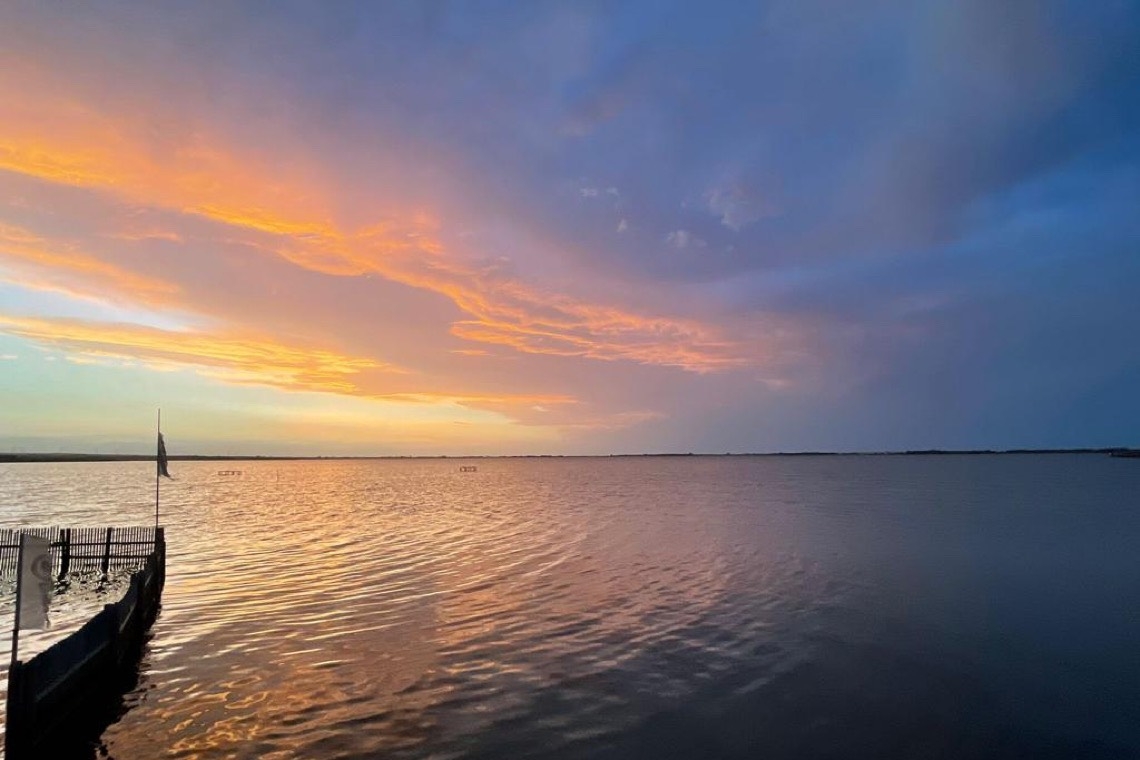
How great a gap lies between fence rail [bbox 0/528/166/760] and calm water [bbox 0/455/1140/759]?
34.7 inches

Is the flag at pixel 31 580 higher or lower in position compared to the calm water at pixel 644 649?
higher

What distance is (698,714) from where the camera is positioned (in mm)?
14461

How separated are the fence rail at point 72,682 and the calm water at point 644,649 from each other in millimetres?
882

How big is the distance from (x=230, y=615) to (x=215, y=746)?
1188 centimetres

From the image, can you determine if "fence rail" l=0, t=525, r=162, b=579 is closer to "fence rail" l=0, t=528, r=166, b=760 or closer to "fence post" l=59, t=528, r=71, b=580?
"fence post" l=59, t=528, r=71, b=580

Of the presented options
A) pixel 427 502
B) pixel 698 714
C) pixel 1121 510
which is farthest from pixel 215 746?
pixel 1121 510

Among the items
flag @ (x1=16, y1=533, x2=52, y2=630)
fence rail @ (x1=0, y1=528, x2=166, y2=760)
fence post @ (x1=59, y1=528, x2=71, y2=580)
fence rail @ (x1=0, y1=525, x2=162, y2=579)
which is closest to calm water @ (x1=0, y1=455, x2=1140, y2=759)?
fence rail @ (x1=0, y1=528, x2=166, y2=760)

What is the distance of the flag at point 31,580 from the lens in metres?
11.9

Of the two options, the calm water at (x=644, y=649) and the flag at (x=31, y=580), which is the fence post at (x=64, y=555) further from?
the flag at (x=31, y=580)

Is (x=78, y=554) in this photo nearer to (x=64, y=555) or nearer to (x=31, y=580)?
(x=64, y=555)

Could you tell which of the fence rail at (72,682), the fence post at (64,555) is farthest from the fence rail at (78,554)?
the fence rail at (72,682)

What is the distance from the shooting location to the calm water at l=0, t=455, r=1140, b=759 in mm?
13469

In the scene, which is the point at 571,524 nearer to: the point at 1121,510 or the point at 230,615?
the point at 230,615

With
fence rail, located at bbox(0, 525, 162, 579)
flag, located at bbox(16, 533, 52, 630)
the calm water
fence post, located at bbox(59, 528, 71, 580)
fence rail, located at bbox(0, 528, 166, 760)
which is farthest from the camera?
fence rail, located at bbox(0, 525, 162, 579)
